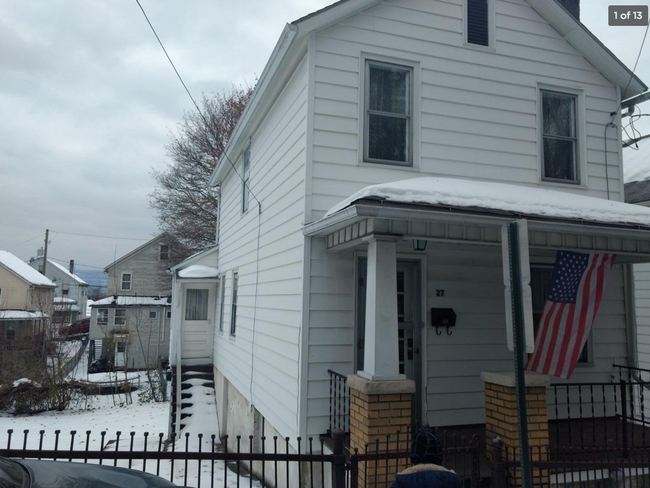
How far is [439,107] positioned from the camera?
7.67m

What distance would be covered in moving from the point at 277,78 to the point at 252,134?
2.87m

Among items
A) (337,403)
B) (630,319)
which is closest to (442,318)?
(337,403)

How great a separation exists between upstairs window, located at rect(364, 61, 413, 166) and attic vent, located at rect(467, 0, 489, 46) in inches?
52.4

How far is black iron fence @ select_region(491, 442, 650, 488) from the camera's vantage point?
15.5 ft

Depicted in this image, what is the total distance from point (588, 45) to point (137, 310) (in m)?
32.3

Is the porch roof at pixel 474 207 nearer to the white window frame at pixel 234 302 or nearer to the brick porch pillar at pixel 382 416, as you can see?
the brick porch pillar at pixel 382 416

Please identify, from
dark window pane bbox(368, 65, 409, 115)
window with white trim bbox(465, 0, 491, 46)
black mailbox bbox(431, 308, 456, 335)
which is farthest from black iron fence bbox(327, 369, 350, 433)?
window with white trim bbox(465, 0, 491, 46)

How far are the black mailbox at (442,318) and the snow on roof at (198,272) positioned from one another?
9.19m

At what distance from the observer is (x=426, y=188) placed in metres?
5.78

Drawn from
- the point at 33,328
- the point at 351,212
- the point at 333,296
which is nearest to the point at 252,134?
the point at 333,296

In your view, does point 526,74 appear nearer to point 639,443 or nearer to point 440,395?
point 440,395

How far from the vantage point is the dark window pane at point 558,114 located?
8.38 metres

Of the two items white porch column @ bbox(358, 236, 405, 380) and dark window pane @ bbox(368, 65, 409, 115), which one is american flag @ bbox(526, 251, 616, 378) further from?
dark window pane @ bbox(368, 65, 409, 115)

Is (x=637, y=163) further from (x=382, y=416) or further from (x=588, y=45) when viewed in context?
(x=382, y=416)
